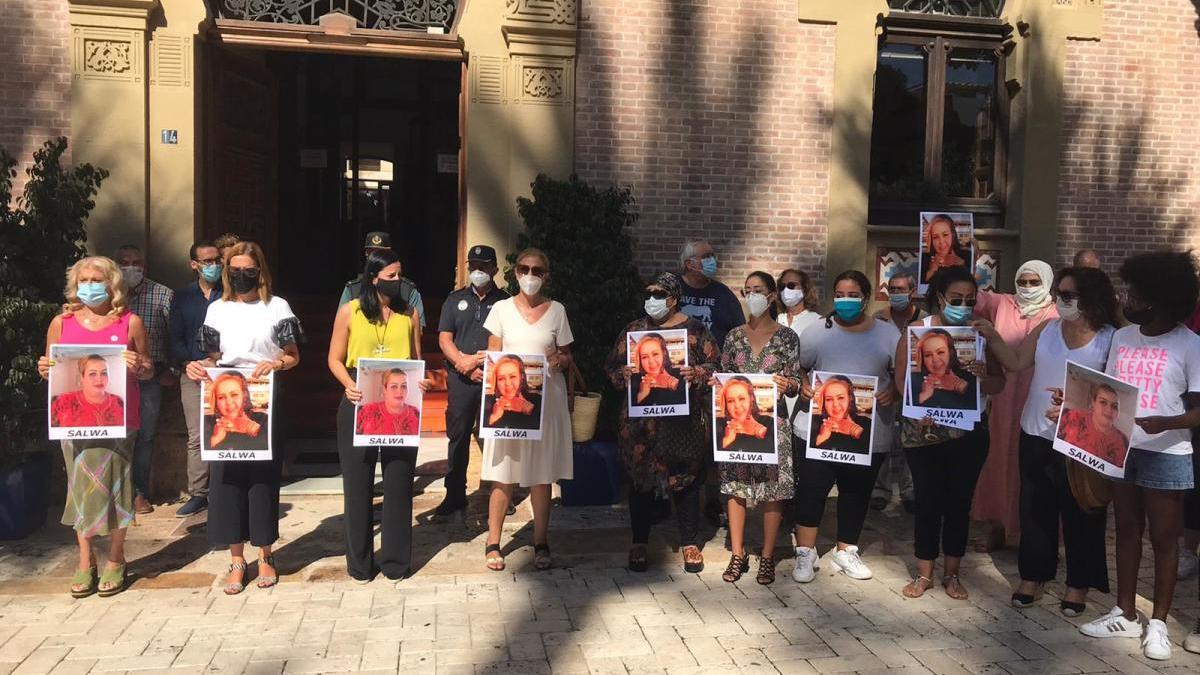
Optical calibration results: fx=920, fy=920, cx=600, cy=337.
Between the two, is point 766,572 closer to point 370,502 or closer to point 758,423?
point 758,423

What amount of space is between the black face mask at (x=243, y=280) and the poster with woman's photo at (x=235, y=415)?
0.47 meters

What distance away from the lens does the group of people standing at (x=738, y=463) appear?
4934 millimetres

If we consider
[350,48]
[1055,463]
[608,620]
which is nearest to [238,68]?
[350,48]

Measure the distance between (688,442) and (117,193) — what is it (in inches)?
213

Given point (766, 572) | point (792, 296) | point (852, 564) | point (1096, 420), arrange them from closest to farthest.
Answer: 1. point (1096, 420)
2. point (766, 572)
3. point (852, 564)
4. point (792, 296)

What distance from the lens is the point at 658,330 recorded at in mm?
5469

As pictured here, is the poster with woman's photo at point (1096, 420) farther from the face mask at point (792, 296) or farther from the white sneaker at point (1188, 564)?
the white sneaker at point (1188, 564)

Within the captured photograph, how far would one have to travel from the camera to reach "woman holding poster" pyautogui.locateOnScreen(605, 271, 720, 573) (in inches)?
218

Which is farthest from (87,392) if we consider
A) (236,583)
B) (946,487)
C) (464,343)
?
(946,487)

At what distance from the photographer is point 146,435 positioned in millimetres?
6988

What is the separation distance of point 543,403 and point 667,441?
31.4 inches

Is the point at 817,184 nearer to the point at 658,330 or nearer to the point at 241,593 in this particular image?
the point at 658,330

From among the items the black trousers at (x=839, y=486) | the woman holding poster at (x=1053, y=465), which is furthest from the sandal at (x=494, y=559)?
the woman holding poster at (x=1053, y=465)

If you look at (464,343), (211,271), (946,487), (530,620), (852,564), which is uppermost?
(211,271)
